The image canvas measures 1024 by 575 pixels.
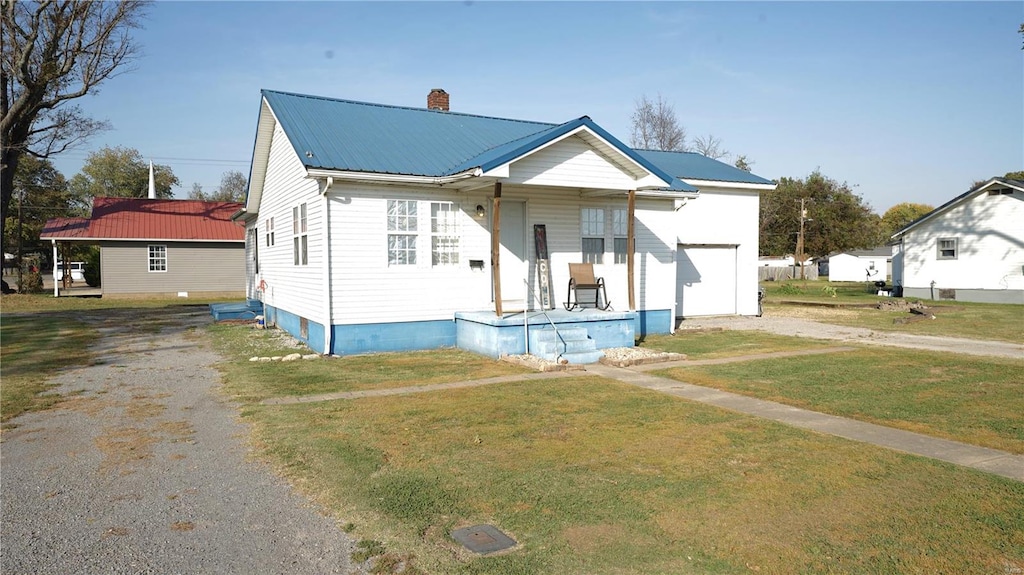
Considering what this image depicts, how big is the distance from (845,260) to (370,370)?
53617mm

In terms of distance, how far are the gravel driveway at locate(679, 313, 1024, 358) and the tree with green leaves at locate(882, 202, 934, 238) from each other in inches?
3281

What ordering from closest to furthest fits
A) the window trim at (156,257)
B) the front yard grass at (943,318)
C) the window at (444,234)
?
the window at (444,234), the front yard grass at (943,318), the window trim at (156,257)

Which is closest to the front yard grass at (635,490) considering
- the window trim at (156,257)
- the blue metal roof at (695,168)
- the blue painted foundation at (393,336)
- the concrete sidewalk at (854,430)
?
the concrete sidewalk at (854,430)

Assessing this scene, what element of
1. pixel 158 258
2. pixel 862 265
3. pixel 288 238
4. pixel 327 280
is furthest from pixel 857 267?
pixel 327 280

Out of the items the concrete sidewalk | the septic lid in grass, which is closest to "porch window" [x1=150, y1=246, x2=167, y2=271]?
the concrete sidewalk

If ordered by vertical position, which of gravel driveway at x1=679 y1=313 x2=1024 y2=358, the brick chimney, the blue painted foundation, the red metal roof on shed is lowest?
gravel driveway at x1=679 y1=313 x2=1024 y2=358

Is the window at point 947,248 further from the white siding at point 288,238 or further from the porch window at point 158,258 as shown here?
the porch window at point 158,258

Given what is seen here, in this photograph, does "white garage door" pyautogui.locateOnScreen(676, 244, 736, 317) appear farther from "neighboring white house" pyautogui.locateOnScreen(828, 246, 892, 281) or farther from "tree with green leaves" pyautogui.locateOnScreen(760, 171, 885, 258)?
"tree with green leaves" pyautogui.locateOnScreen(760, 171, 885, 258)

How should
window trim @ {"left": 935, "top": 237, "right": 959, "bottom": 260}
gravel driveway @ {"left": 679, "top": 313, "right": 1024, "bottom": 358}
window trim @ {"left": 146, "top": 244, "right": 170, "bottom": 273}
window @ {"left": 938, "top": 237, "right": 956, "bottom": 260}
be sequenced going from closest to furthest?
gravel driveway @ {"left": 679, "top": 313, "right": 1024, "bottom": 358} → window trim @ {"left": 935, "top": 237, "right": 959, "bottom": 260} → window @ {"left": 938, "top": 237, "right": 956, "bottom": 260} → window trim @ {"left": 146, "top": 244, "right": 170, "bottom": 273}

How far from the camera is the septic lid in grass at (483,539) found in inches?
162

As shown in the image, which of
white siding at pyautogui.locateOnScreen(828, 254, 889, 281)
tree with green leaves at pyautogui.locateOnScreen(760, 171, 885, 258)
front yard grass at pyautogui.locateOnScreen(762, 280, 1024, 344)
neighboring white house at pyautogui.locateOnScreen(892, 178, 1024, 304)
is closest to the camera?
front yard grass at pyautogui.locateOnScreen(762, 280, 1024, 344)

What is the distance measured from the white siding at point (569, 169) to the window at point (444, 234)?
1.72 meters

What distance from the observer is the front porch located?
11.7 meters

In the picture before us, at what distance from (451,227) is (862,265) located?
49.8 m
